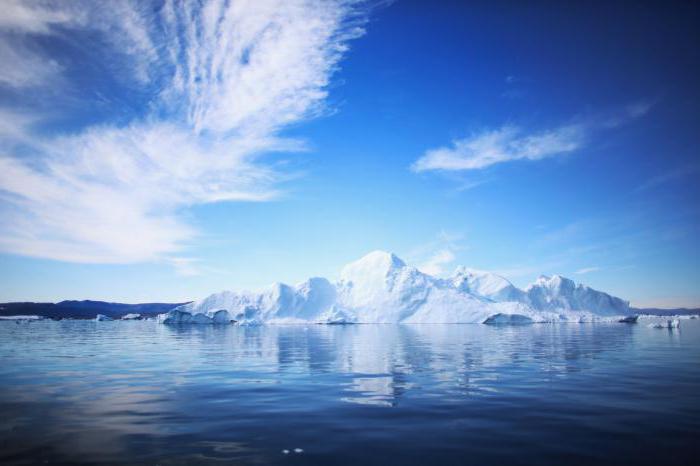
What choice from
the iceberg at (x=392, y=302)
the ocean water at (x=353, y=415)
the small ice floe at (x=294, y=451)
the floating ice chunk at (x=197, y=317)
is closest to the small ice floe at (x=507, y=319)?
the iceberg at (x=392, y=302)

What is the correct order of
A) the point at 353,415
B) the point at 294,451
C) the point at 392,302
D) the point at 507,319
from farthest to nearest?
the point at 392,302 → the point at 507,319 → the point at 353,415 → the point at 294,451

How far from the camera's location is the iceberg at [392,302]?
102 metres

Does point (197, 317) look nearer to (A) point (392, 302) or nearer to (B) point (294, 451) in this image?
(A) point (392, 302)

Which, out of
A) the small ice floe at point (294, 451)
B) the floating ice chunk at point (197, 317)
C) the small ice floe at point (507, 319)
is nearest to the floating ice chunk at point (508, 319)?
the small ice floe at point (507, 319)

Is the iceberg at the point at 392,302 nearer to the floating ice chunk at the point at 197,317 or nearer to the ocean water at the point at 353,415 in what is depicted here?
the floating ice chunk at the point at 197,317

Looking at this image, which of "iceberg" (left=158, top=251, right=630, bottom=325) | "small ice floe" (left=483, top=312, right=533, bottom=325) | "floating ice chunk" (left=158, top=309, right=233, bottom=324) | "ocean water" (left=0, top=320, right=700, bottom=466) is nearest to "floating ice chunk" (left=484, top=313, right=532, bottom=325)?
"small ice floe" (left=483, top=312, right=533, bottom=325)

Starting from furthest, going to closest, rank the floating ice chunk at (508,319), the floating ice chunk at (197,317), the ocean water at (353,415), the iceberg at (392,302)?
the iceberg at (392,302) → the floating ice chunk at (508,319) → the floating ice chunk at (197,317) → the ocean water at (353,415)

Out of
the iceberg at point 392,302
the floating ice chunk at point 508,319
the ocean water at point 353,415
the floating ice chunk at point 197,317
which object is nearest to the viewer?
the ocean water at point 353,415

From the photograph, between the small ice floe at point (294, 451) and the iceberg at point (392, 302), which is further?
the iceberg at point (392, 302)

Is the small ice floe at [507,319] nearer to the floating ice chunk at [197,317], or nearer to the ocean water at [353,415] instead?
the floating ice chunk at [197,317]

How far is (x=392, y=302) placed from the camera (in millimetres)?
112375

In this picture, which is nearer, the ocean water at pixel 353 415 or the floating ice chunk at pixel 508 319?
the ocean water at pixel 353 415

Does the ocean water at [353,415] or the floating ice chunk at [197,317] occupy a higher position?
the ocean water at [353,415]

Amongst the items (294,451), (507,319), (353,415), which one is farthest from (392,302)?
(294,451)
